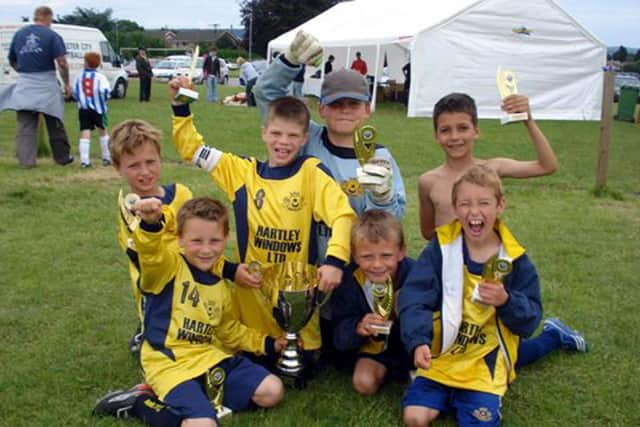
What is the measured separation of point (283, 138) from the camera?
3.24m

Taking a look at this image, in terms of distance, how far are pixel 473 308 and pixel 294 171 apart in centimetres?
110

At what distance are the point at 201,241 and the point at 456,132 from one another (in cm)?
147

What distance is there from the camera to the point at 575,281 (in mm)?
5020

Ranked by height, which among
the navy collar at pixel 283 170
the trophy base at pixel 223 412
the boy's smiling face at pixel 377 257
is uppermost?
the navy collar at pixel 283 170

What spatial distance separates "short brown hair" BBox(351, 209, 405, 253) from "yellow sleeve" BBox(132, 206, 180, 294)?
850mm

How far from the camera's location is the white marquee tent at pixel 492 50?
18.0m

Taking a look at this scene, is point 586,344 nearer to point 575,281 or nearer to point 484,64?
point 575,281

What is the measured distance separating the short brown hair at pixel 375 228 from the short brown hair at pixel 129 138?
1142mm

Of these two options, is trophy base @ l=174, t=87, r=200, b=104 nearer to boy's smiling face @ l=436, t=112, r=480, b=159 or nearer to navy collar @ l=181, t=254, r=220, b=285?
navy collar @ l=181, t=254, r=220, b=285

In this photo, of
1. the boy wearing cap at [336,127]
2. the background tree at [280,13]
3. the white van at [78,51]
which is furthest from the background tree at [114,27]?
the boy wearing cap at [336,127]

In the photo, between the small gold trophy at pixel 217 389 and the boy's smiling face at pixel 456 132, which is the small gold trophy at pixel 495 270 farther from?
the small gold trophy at pixel 217 389

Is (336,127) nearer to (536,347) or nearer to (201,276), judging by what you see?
(201,276)

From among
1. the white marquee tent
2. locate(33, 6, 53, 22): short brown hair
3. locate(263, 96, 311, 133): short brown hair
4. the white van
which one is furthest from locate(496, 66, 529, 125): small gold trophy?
the white van

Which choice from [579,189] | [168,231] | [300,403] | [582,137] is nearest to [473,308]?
[300,403]
